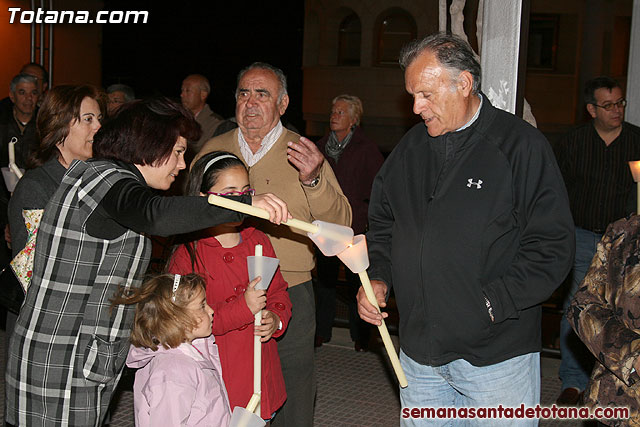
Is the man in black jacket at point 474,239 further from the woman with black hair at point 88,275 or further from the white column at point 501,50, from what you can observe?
the white column at point 501,50

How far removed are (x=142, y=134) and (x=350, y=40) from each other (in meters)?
20.2

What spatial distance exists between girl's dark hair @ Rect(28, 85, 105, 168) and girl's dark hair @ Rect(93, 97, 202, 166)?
0.93 metres

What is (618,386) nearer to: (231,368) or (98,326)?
(231,368)

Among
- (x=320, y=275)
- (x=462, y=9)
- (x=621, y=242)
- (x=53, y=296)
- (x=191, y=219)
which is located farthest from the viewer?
(x=320, y=275)

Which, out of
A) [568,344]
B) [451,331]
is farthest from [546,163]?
[568,344]

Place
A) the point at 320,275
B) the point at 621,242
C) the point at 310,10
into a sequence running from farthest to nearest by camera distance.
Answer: the point at 310,10, the point at 320,275, the point at 621,242

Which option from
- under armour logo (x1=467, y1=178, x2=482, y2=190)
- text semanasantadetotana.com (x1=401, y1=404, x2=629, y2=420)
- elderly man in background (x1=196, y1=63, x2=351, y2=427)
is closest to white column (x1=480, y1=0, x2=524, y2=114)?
elderly man in background (x1=196, y1=63, x2=351, y2=427)

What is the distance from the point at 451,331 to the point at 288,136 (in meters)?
1.39

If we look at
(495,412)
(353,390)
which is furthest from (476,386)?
(353,390)

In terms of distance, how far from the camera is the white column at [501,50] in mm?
3686

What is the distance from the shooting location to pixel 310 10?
2167 centimetres

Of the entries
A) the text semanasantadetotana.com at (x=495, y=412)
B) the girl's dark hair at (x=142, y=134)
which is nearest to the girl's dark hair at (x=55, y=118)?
the girl's dark hair at (x=142, y=134)

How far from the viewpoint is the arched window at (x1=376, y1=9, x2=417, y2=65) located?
2152 centimetres

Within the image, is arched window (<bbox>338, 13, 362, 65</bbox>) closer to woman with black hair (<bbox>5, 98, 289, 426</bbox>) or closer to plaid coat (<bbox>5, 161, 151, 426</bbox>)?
woman with black hair (<bbox>5, 98, 289, 426</bbox>)
